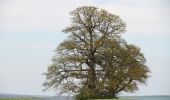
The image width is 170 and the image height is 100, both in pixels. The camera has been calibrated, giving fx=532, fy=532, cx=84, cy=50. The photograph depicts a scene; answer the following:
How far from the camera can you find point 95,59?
5384cm

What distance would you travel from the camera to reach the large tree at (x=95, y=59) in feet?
175

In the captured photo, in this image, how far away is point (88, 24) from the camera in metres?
53.6

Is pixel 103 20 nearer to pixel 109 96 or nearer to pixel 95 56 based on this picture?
pixel 95 56

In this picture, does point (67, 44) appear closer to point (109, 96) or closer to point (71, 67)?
point (71, 67)

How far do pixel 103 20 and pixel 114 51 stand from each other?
336cm

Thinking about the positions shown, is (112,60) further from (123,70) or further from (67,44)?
(67,44)

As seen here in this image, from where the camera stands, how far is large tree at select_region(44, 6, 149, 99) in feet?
175

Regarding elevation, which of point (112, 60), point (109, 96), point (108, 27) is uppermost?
point (108, 27)

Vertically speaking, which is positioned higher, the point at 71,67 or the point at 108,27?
the point at 108,27

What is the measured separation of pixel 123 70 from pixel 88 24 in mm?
5911

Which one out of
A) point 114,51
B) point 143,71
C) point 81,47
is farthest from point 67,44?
point 143,71

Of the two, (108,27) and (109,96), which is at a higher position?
(108,27)

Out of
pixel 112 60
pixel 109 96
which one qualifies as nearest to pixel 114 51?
pixel 112 60

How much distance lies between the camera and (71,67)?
53812 mm
